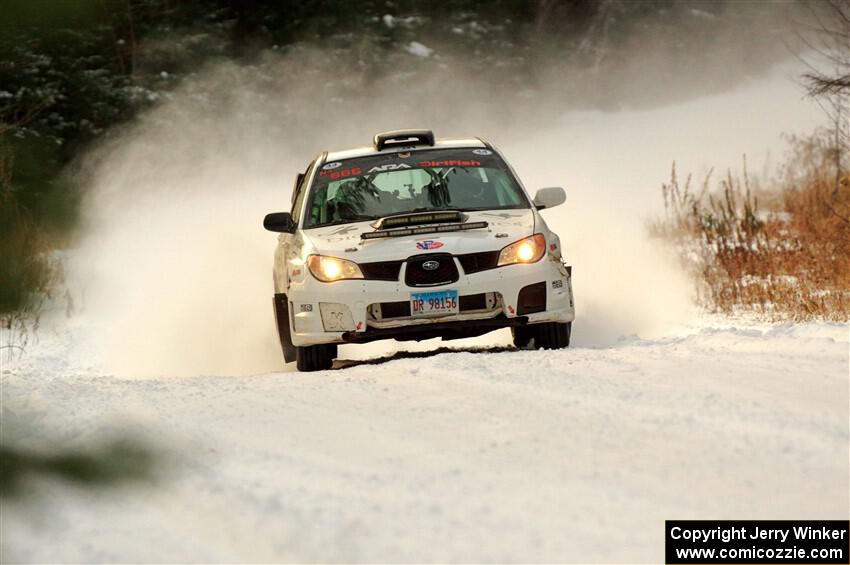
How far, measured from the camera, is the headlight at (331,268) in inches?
376

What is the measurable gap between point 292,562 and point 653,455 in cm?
179

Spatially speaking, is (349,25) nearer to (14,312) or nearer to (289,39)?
(289,39)

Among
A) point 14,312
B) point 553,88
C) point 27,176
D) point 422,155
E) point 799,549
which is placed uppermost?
point 553,88

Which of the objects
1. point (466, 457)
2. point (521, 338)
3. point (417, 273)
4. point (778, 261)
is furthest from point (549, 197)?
point (466, 457)

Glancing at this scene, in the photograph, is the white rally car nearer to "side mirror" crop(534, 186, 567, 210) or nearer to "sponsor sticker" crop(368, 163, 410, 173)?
"side mirror" crop(534, 186, 567, 210)

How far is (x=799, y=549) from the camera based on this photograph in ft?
14.3

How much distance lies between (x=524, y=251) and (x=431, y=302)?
784 millimetres

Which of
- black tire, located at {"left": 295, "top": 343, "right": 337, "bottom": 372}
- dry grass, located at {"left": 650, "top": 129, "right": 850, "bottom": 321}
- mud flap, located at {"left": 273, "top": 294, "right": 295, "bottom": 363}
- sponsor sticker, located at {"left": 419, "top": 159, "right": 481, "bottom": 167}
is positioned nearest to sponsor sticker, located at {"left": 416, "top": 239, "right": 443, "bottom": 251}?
black tire, located at {"left": 295, "top": 343, "right": 337, "bottom": 372}

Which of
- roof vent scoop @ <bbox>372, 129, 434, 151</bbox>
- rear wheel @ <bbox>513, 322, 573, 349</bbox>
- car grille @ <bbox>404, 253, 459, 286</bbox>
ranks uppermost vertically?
roof vent scoop @ <bbox>372, 129, 434, 151</bbox>

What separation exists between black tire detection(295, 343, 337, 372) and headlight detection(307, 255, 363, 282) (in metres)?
0.64

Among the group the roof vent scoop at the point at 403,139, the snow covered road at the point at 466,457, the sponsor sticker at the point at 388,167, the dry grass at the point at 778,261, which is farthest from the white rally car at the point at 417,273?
the dry grass at the point at 778,261

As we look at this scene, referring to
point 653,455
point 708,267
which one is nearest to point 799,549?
point 653,455

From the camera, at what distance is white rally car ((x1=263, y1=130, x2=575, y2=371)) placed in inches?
373

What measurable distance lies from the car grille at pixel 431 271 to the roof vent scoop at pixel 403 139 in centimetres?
212
